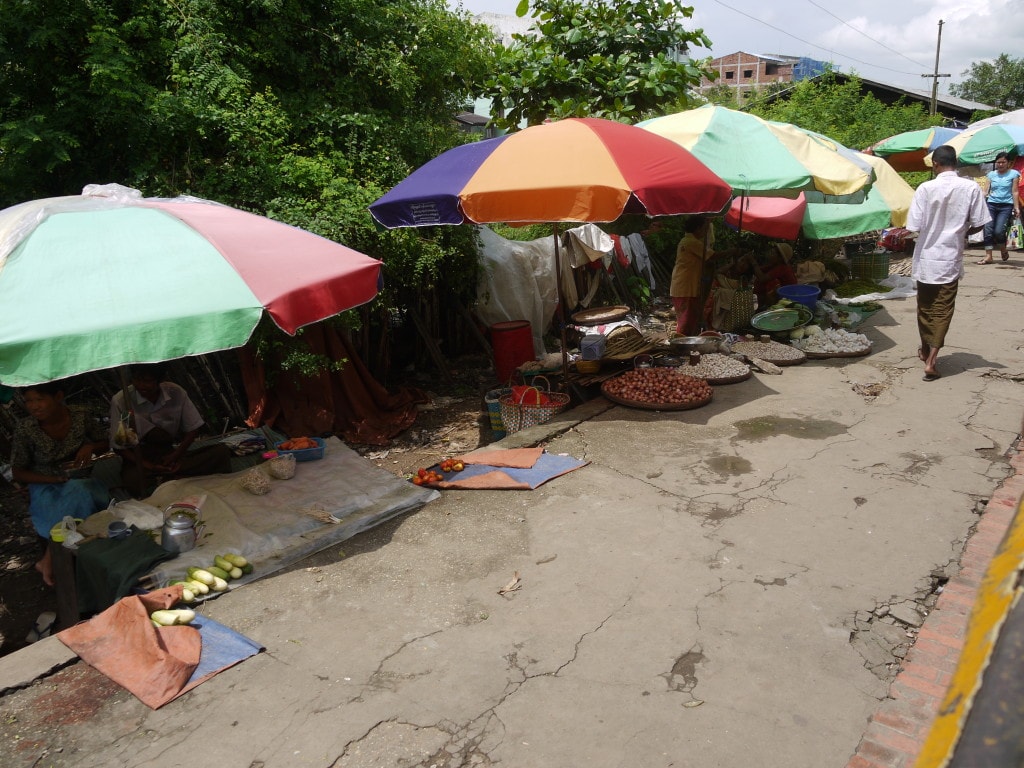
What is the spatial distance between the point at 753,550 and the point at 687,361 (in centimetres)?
378

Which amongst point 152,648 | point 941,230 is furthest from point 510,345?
point 152,648

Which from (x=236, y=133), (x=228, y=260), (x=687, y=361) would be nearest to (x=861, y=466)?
(x=687, y=361)

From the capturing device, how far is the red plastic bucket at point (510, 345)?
852cm

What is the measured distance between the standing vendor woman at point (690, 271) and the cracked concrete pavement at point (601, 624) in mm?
3453

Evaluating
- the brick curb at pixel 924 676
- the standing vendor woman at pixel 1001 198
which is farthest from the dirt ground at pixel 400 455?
the standing vendor woman at pixel 1001 198

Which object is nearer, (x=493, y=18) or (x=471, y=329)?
(x=471, y=329)

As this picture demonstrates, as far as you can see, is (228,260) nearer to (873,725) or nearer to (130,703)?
(130,703)

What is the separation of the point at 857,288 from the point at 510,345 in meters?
6.56

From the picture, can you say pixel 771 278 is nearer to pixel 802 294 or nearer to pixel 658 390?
pixel 802 294

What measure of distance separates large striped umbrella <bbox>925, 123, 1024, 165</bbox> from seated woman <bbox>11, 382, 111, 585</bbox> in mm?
13632

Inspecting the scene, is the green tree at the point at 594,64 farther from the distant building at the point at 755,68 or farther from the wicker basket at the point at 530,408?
the distant building at the point at 755,68

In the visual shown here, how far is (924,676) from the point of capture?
3.17m

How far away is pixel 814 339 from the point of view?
27.9 feet

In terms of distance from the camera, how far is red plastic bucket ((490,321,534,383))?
28.0ft
